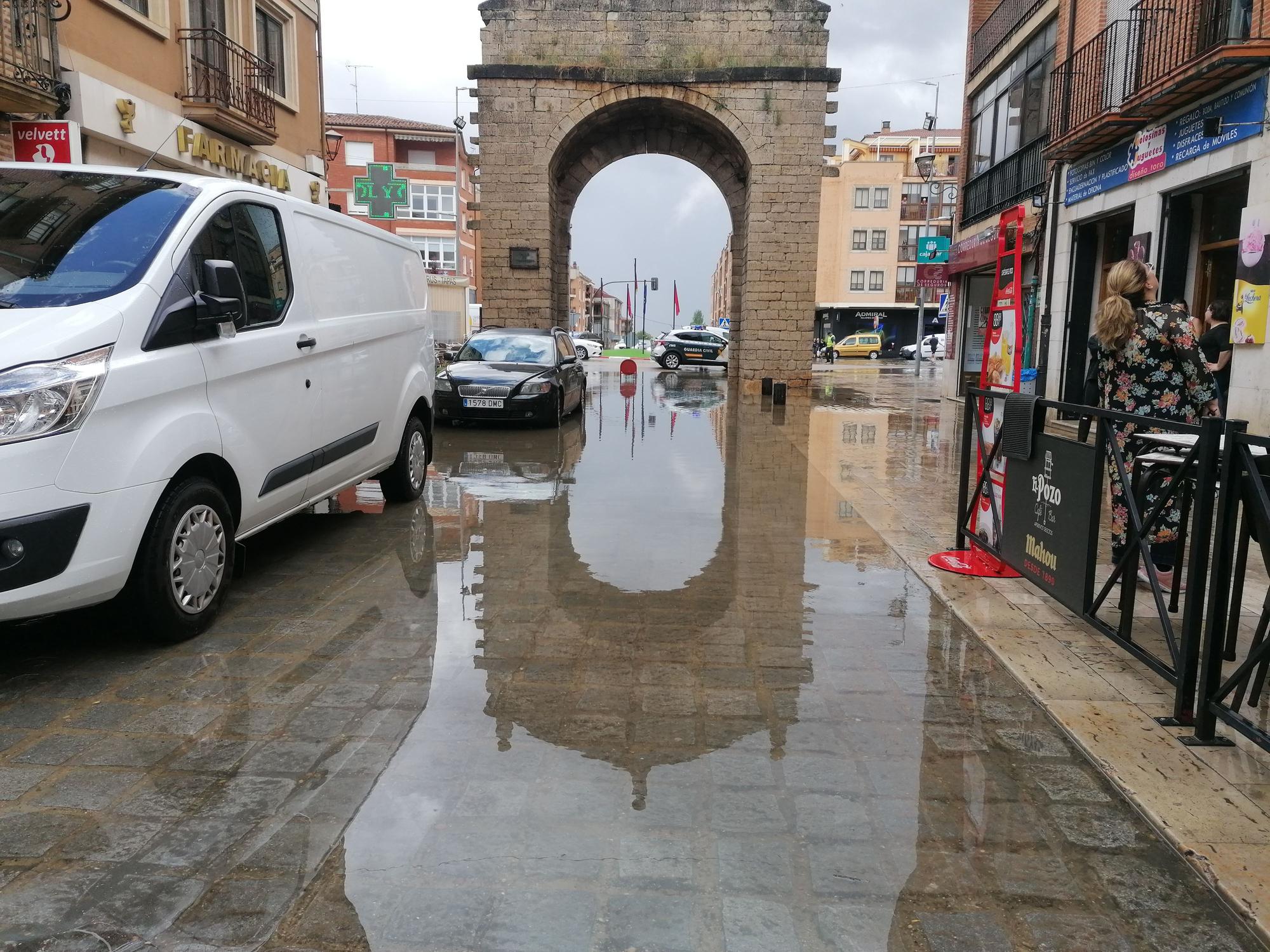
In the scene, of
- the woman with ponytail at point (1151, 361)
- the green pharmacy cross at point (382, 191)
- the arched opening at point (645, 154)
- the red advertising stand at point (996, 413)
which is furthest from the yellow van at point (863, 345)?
the woman with ponytail at point (1151, 361)

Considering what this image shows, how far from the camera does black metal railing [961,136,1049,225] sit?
58.7 ft

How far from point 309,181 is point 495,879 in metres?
20.8

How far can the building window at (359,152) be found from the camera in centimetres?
5697

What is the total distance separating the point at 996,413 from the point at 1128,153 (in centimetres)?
1052

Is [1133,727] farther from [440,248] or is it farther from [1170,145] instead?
[440,248]

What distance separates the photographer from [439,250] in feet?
193

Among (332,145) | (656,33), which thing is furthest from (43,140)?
(656,33)

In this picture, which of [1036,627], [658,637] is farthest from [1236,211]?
[658,637]

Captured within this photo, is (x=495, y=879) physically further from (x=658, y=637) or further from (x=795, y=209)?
(x=795, y=209)

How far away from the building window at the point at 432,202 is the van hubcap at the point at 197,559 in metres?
56.2

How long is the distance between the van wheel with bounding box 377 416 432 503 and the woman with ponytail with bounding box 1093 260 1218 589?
16.4 feet

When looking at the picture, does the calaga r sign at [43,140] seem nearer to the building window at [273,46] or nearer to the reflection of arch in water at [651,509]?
the building window at [273,46]

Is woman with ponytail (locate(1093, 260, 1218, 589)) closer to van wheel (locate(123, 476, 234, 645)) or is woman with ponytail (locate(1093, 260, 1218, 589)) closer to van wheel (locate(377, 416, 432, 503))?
van wheel (locate(123, 476, 234, 645))

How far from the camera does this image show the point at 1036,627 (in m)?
4.97
